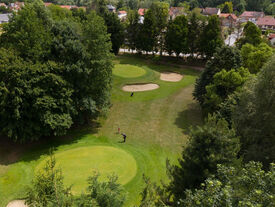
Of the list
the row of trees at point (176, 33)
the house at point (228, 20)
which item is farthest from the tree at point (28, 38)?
the house at point (228, 20)

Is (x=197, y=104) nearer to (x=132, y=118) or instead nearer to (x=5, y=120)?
(x=132, y=118)

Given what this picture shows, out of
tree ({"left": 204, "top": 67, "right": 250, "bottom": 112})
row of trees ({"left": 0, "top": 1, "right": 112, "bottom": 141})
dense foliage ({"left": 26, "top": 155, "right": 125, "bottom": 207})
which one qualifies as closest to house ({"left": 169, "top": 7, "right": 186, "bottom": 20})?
tree ({"left": 204, "top": 67, "right": 250, "bottom": 112})

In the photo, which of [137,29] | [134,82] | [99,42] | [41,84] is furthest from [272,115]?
[137,29]

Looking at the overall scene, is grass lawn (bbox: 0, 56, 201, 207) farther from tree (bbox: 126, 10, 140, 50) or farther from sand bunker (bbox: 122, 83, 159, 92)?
tree (bbox: 126, 10, 140, 50)

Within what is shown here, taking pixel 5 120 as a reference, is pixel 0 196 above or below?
below

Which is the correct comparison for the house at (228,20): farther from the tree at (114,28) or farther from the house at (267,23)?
the tree at (114,28)

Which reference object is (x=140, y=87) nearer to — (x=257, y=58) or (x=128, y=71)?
(x=128, y=71)
